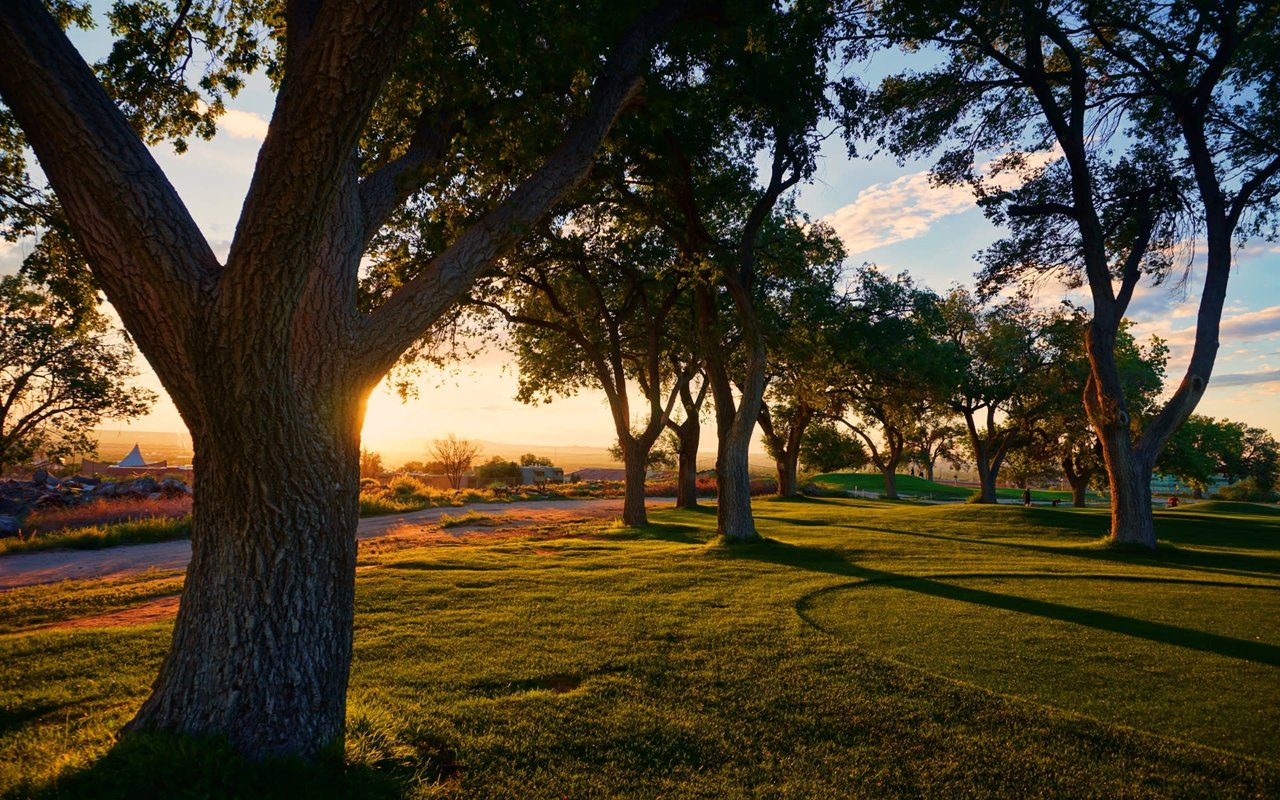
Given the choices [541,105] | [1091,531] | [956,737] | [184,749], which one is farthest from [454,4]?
[1091,531]

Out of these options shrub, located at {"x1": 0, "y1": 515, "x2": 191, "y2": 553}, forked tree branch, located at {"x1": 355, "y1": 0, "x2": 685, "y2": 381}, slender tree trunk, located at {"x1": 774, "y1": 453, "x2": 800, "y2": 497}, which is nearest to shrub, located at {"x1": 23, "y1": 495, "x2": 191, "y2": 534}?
shrub, located at {"x1": 0, "y1": 515, "x2": 191, "y2": 553}

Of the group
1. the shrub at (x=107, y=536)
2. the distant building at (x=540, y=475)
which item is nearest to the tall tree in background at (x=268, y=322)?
the shrub at (x=107, y=536)

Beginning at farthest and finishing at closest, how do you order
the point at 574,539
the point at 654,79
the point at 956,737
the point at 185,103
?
1. the point at 574,539
2. the point at 654,79
3. the point at 185,103
4. the point at 956,737

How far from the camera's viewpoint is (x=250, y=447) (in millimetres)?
3066

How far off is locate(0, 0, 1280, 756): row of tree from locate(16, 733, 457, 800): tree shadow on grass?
0.14 m

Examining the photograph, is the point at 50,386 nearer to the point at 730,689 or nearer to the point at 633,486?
the point at 633,486

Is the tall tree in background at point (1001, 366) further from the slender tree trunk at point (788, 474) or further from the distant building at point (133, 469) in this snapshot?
the distant building at point (133, 469)

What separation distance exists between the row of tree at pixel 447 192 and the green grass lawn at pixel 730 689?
632mm

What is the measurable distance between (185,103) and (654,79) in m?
5.70

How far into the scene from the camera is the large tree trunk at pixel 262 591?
3.12 metres

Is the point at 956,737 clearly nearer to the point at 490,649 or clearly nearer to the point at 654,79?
the point at 490,649

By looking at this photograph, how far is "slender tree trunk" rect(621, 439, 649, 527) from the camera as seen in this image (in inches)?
666

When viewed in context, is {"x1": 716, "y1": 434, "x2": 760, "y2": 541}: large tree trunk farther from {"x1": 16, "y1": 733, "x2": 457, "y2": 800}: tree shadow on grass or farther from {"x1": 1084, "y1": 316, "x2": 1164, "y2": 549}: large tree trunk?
{"x1": 16, "y1": 733, "x2": 457, "y2": 800}: tree shadow on grass

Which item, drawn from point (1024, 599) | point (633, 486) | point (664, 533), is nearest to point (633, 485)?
point (633, 486)
